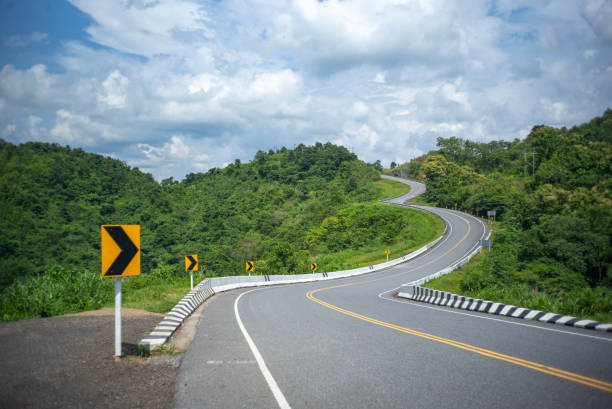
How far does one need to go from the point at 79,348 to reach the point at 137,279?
1710cm

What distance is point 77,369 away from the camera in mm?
5508

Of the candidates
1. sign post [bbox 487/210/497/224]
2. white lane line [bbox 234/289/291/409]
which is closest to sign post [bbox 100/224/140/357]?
white lane line [bbox 234/289/291/409]

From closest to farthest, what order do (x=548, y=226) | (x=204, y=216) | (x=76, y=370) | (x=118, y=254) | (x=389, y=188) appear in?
(x=76, y=370) → (x=118, y=254) → (x=548, y=226) → (x=204, y=216) → (x=389, y=188)

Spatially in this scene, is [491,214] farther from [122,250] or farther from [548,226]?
[122,250]

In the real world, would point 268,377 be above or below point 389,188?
below

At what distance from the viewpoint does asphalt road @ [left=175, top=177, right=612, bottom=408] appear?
4.57m

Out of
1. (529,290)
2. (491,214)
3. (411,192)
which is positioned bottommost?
(529,290)

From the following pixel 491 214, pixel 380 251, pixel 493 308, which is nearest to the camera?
pixel 493 308

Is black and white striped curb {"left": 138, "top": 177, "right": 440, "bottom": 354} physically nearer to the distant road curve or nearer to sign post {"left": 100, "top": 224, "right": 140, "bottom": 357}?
sign post {"left": 100, "top": 224, "right": 140, "bottom": 357}

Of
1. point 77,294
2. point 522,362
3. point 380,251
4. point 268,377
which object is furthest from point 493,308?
point 380,251

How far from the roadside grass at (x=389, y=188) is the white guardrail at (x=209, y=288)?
49.2m

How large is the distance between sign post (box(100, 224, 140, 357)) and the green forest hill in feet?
37.1

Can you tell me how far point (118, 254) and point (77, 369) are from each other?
1775 mm

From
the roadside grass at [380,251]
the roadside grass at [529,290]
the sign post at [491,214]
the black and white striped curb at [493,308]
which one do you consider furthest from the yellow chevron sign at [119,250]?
the sign post at [491,214]
